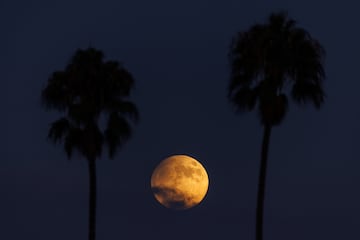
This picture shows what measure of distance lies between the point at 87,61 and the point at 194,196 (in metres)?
13.5

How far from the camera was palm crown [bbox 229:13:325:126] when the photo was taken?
32.7 m

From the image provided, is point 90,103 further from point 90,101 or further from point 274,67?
point 274,67

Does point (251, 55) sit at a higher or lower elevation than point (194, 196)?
higher

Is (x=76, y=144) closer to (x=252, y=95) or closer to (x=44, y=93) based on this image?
(x=44, y=93)

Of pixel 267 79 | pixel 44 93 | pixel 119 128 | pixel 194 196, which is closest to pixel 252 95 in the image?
pixel 267 79

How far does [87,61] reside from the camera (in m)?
36.9

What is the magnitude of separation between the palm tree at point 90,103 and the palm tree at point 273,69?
6.04 metres

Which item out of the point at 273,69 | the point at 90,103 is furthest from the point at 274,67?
the point at 90,103

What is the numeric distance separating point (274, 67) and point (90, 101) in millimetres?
8963

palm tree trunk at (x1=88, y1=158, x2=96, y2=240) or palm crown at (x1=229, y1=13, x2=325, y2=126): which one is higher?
palm crown at (x1=229, y1=13, x2=325, y2=126)

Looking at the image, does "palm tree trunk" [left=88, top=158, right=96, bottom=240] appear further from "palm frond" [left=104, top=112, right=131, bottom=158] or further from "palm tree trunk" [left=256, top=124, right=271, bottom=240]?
"palm tree trunk" [left=256, top=124, right=271, bottom=240]

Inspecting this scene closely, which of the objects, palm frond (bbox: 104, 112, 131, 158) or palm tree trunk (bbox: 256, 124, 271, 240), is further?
palm frond (bbox: 104, 112, 131, 158)

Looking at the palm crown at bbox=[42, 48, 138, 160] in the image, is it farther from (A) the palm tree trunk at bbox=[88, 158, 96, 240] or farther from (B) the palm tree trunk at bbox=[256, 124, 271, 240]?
(B) the palm tree trunk at bbox=[256, 124, 271, 240]

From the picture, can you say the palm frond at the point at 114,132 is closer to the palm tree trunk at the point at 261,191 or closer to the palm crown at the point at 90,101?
the palm crown at the point at 90,101
